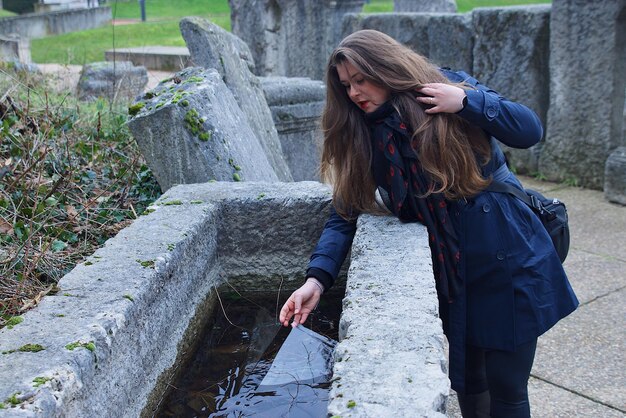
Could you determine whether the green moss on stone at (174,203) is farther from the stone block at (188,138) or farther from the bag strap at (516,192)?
the bag strap at (516,192)

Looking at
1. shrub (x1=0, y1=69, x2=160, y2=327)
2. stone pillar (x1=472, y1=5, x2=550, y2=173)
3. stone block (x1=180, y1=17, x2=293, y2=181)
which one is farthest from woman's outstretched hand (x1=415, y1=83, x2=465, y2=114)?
stone pillar (x1=472, y1=5, x2=550, y2=173)

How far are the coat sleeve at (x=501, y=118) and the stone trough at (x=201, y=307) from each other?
40 centimetres

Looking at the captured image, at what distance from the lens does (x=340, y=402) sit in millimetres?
1526

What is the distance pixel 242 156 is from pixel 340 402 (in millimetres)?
2147

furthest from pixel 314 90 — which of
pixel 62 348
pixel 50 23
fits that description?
pixel 50 23

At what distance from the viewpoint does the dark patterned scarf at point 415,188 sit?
88.1 inches

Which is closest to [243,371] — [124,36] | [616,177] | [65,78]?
[616,177]

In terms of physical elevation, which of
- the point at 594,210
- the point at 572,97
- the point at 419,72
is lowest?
the point at 594,210

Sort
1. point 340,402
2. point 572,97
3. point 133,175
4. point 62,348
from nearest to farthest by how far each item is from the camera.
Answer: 1. point 340,402
2. point 62,348
3. point 133,175
4. point 572,97

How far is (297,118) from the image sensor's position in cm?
566

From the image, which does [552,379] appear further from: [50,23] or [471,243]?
[50,23]

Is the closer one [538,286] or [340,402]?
[340,402]

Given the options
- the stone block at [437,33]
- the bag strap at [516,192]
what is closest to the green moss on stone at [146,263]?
the bag strap at [516,192]

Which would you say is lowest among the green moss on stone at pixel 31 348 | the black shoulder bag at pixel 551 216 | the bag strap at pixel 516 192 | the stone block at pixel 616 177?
the stone block at pixel 616 177
